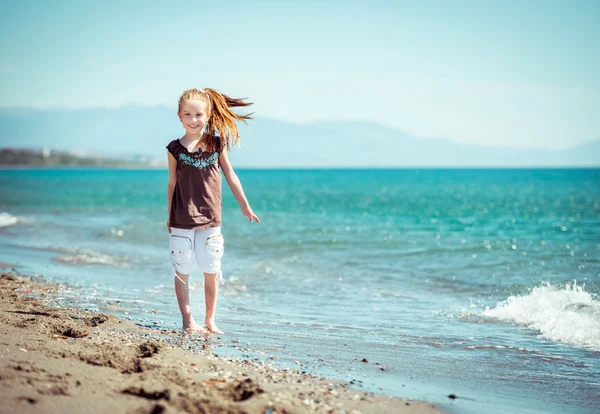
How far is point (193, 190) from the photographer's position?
5027 millimetres

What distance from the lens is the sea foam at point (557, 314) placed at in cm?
578

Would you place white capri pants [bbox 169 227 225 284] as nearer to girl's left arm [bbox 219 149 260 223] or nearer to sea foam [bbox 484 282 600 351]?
girl's left arm [bbox 219 149 260 223]

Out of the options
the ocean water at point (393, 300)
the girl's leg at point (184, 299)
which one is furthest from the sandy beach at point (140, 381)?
the girl's leg at point (184, 299)

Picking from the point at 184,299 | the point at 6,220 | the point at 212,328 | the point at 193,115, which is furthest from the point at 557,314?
the point at 6,220

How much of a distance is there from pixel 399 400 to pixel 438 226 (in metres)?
15.2

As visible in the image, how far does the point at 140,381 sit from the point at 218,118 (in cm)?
262

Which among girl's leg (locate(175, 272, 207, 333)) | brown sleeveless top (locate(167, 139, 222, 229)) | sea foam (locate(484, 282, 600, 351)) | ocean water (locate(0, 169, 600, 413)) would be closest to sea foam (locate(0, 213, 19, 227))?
ocean water (locate(0, 169, 600, 413))

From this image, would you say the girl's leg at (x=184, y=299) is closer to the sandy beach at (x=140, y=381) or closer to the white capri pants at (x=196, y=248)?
the white capri pants at (x=196, y=248)

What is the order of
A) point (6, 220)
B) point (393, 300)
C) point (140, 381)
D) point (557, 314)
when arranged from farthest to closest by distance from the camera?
point (6, 220) < point (393, 300) < point (557, 314) < point (140, 381)

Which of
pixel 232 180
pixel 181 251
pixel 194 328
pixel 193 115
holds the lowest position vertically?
pixel 194 328

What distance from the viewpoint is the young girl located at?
5.04m

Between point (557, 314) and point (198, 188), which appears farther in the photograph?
point (557, 314)

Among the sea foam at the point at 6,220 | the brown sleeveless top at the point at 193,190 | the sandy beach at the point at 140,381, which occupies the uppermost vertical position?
the brown sleeveless top at the point at 193,190

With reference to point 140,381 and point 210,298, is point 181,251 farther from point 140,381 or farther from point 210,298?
point 140,381
